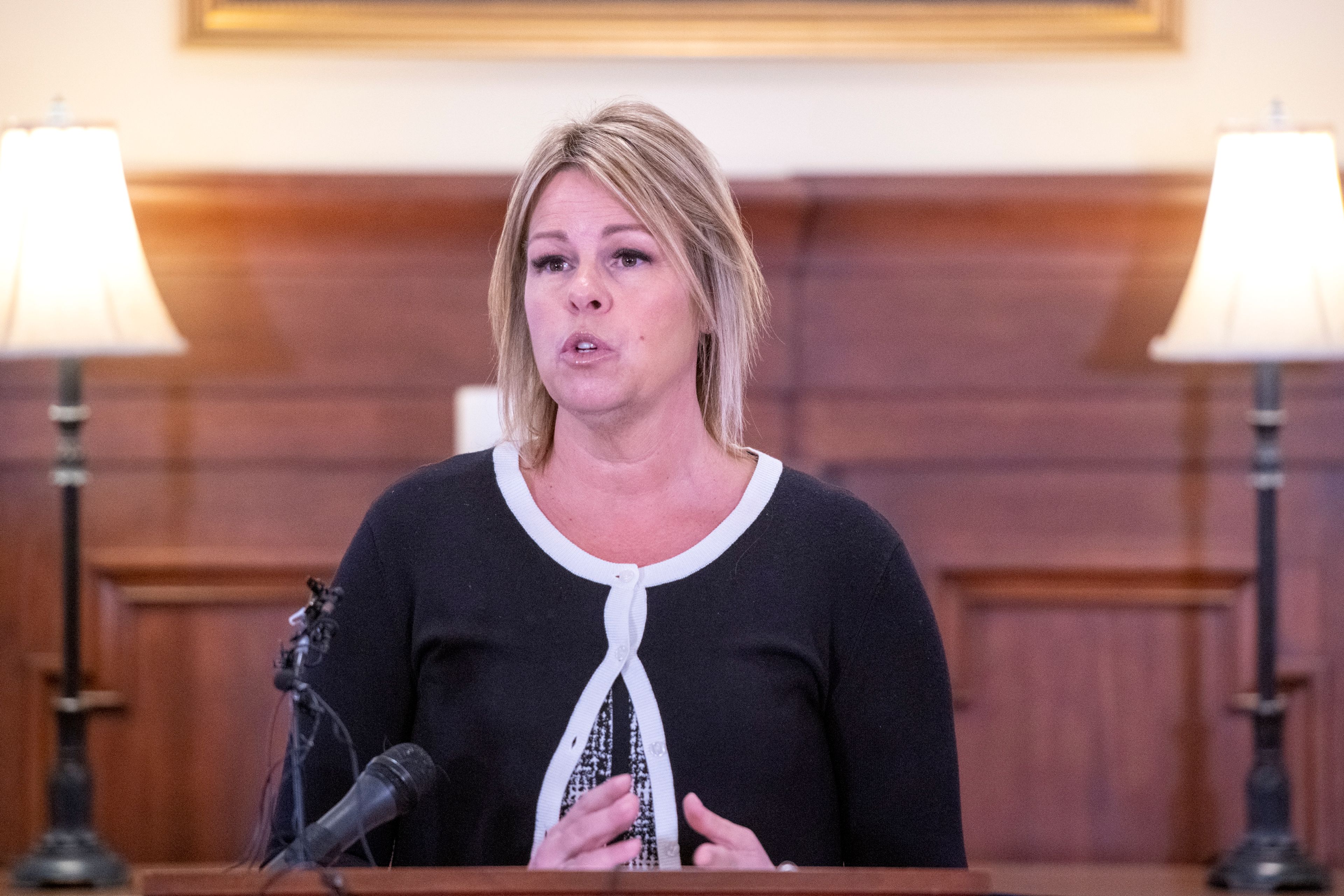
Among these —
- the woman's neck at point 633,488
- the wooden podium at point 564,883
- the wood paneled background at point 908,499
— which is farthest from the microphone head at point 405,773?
the wood paneled background at point 908,499

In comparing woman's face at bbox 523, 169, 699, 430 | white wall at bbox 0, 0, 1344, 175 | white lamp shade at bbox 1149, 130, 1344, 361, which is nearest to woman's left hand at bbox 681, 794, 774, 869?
woman's face at bbox 523, 169, 699, 430

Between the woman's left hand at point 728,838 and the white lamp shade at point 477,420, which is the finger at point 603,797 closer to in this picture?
the woman's left hand at point 728,838

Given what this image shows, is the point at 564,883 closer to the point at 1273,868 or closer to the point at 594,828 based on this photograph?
the point at 594,828

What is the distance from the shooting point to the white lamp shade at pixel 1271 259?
7.20 ft

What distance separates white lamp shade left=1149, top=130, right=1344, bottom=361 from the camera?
2193 mm

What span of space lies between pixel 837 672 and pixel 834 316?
3.78 feet

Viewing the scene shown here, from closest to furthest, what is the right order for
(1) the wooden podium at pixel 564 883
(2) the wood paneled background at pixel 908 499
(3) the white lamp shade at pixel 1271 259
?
(1) the wooden podium at pixel 564 883, (3) the white lamp shade at pixel 1271 259, (2) the wood paneled background at pixel 908 499

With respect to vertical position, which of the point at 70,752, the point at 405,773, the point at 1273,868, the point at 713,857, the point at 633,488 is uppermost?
the point at 633,488

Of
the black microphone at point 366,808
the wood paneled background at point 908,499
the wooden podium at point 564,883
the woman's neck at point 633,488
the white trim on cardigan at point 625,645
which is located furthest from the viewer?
the wood paneled background at point 908,499

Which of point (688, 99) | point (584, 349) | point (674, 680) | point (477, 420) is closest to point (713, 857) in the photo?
point (674, 680)

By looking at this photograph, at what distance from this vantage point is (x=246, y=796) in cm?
253

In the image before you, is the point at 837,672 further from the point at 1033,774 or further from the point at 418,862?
the point at 1033,774

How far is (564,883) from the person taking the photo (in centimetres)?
94

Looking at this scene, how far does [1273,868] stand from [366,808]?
5.50ft
